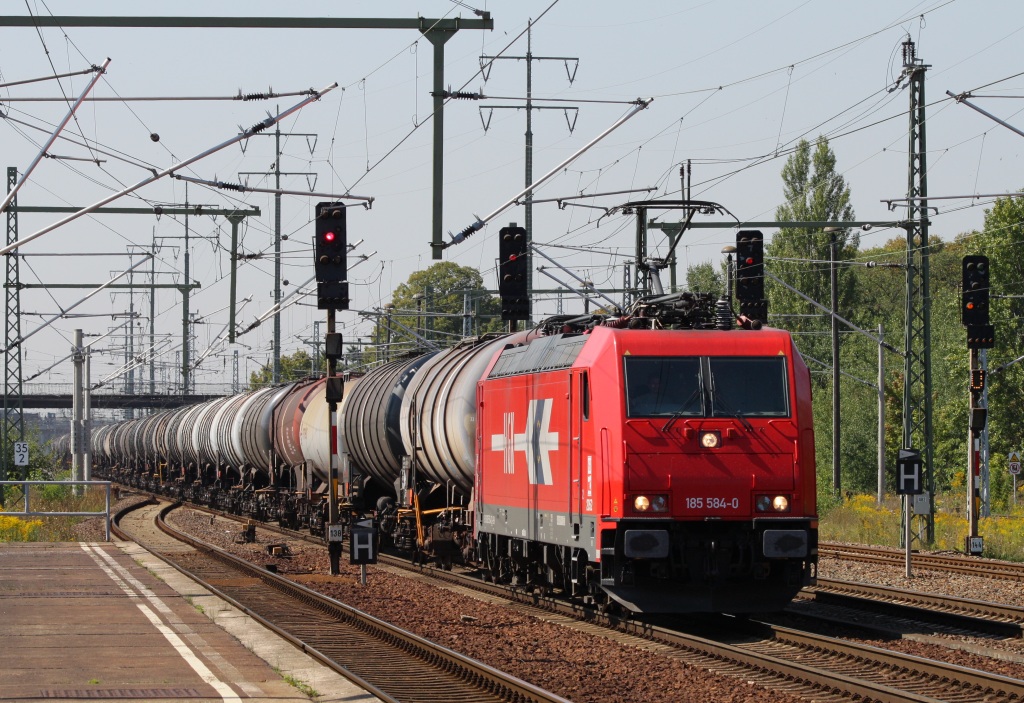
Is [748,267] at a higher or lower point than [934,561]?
higher

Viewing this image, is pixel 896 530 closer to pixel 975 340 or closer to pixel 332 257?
pixel 975 340

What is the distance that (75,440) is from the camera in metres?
50.7

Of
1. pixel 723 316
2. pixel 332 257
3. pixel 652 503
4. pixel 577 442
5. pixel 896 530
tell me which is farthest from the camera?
pixel 896 530

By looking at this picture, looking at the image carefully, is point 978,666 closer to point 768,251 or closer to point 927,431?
point 927,431

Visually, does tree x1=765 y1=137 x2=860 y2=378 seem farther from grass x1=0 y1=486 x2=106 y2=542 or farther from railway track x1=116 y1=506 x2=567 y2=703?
railway track x1=116 y1=506 x2=567 y2=703

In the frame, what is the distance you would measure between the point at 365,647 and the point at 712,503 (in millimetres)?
3946

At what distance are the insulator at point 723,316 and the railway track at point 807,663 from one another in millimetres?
3402

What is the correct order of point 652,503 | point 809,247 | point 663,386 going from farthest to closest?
point 809,247, point 663,386, point 652,503

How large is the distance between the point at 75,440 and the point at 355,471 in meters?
24.2

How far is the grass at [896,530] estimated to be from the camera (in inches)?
1140

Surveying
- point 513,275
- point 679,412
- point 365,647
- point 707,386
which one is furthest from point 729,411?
point 513,275

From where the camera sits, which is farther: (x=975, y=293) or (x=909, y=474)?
(x=975, y=293)

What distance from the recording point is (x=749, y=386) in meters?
15.5

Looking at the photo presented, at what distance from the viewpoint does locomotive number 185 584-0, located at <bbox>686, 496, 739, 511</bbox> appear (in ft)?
49.4
